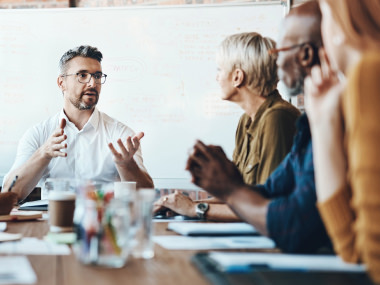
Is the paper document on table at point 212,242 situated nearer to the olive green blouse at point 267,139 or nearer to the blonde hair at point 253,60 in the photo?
the olive green blouse at point 267,139

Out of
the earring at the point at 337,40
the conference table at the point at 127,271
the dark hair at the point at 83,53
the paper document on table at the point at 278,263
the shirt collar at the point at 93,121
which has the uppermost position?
the dark hair at the point at 83,53

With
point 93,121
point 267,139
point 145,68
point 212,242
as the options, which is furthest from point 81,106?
point 212,242

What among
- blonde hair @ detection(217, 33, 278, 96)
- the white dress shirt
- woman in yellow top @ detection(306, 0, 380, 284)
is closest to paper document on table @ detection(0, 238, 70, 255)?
woman in yellow top @ detection(306, 0, 380, 284)

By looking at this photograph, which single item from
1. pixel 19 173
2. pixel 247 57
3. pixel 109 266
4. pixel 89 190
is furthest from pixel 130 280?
pixel 19 173

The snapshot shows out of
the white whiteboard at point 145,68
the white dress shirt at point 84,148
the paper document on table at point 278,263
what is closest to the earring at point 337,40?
the paper document on table at point 278,263

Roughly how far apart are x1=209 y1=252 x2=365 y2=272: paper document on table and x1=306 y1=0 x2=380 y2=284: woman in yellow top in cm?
3

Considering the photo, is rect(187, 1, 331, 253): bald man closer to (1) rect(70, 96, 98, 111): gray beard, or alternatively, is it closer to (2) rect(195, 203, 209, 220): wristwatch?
(2) rect(195, 203, 209, 220): wristwatch

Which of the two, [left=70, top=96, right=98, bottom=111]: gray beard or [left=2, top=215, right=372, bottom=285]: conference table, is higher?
[left=70, top=96, right=98, bottom=111]: gray beard

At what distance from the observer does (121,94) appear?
3406mm

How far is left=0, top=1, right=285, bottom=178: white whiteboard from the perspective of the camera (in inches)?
133

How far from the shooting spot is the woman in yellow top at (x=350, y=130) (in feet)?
2.53

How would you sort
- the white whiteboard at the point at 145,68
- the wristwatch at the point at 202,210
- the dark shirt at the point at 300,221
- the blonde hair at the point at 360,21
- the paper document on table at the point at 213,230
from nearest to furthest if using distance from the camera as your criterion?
the blonde hair at the point at 360,21 < the dark shirt at the point at 300,221 < the paper document on table at the point at 213,230 < the wristwatch at the point at 202,210 < the white whiteboard at the point at 145,68

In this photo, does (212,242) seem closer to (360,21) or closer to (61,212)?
(61,212)

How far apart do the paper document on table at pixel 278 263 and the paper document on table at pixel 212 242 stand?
185 millimetres
